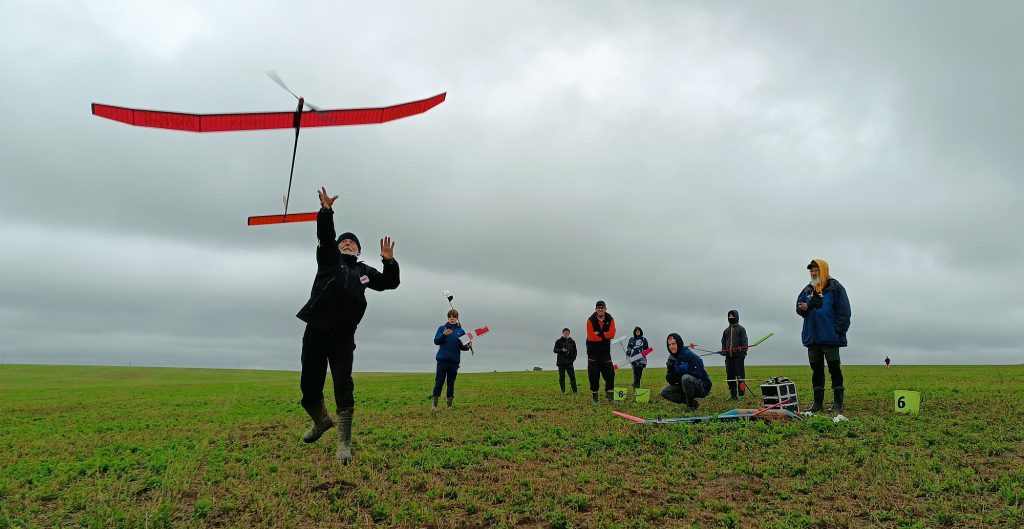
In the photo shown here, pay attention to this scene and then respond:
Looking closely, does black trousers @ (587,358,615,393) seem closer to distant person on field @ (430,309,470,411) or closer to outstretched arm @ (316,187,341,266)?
distant person on field @ (430,309,470,411)

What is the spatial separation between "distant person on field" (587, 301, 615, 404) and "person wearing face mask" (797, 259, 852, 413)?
4815 mm

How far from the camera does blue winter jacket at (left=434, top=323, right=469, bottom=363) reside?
14.8 metres

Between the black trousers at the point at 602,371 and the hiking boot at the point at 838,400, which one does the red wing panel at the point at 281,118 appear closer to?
the black trousers at the point at 602,371

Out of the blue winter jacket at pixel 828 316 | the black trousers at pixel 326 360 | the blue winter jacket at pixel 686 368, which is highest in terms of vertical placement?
the blue winter jacket at pixel 828 316

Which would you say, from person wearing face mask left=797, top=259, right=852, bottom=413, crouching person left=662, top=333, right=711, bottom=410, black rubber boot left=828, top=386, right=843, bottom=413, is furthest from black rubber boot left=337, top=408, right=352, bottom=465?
black rubber boot left=828, top=386, right=843, bottom=413

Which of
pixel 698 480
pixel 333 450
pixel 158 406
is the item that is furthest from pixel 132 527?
pixel 158 406

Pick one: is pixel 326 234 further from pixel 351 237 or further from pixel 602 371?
pixel 602 371

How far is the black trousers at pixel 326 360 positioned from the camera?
7762 millimetres

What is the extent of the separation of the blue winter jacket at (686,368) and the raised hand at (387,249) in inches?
320

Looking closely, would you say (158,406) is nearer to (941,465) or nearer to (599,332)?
(599,332)

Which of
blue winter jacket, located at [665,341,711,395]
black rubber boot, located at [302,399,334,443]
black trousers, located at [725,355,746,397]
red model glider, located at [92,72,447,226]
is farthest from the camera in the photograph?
black trousers, located at [725,355,746,397]

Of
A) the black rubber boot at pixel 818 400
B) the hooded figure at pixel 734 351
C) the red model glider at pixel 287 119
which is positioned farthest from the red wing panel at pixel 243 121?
the hooded figure at pixel 734 351

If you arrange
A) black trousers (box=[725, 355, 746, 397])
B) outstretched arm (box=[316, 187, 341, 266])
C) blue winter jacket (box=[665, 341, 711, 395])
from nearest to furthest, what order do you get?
outstretched arm (box=[316, 187, 341, 266]) → blue winter jacket (box=[665, 341, 711, 395]) → black trousers (box=[725, 355, 746, 397])

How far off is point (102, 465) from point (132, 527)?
3.49 m
